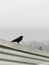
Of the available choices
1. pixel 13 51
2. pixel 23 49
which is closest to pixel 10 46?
pixel 13 51

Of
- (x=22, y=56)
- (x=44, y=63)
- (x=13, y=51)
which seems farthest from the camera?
(x=44, y=63)

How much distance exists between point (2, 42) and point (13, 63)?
788 mm

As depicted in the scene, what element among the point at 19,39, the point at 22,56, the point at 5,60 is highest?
the point at 19,39

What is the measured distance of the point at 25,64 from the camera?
632 cm

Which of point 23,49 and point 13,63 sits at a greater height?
point 23,49

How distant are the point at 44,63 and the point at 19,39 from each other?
58.2 inches

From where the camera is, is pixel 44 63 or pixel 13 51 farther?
pixel 44 63

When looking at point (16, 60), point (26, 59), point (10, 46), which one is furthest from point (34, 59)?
point (10, 46)

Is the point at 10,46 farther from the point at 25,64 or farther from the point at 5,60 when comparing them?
the point at 25,64

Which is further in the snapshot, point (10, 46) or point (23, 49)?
point (23, 49)

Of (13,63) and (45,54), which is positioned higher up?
(45,54)

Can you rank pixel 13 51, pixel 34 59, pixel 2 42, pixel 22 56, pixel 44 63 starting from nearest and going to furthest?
pixel 2 42 < pixel 13 51 < pixel 22 56 < pixel 34 59 < pixel 44 63

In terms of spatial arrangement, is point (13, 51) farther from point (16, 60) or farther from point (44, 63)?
point (44, 63)

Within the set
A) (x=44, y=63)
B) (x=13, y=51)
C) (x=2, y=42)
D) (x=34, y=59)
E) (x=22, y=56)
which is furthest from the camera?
(x=44, y=63)
